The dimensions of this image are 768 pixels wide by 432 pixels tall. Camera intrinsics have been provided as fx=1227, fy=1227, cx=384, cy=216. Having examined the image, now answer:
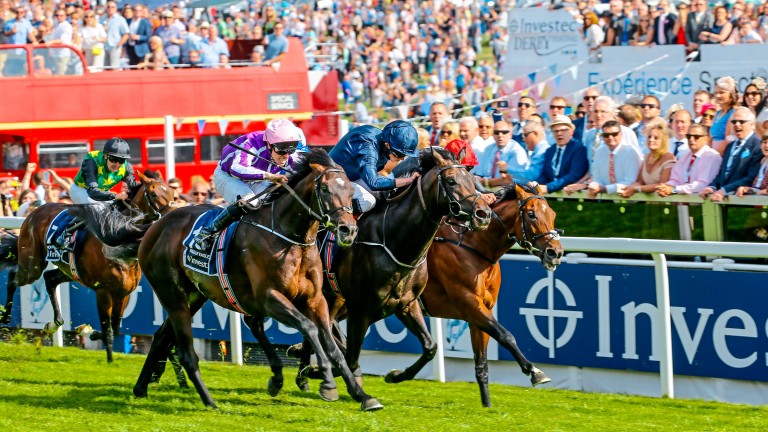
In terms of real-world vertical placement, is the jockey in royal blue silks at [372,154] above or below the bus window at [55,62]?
below

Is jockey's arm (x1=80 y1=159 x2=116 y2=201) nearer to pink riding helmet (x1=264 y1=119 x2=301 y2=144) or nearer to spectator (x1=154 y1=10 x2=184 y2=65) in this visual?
pink riding helmet (x1=264 y1=119 x2=301 y2=144)

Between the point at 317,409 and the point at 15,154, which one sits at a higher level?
the point at 15,154

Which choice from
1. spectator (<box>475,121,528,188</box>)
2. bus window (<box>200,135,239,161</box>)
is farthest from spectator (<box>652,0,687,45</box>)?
bus window (<box>200,135,239,161</box>)

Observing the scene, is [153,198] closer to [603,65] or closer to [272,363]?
[272,363]

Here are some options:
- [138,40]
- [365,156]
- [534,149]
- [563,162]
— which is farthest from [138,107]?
[365,156]

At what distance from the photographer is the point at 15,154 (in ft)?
56.2

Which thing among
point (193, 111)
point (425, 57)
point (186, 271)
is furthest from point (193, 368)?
point (425, 57)

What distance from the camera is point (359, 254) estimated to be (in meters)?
7.47

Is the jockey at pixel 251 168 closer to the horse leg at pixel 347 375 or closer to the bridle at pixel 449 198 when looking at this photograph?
the bridle at pixel 449 198

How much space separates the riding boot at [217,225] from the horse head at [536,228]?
169cm

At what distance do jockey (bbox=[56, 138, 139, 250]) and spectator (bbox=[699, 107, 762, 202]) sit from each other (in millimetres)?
4452

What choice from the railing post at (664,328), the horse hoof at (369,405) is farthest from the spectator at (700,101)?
the horse hoof at (369,405)

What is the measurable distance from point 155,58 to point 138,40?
1.18ft

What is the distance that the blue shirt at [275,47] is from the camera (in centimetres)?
1900
